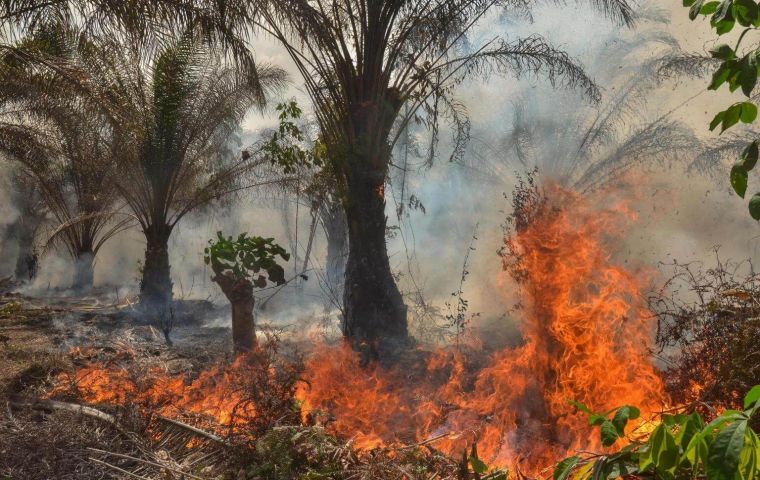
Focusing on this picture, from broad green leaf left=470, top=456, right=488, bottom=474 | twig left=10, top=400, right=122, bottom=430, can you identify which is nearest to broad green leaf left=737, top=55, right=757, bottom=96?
broad green leaf left=470, top=456, right=488, bottom=474

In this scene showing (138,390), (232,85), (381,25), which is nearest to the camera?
(138,390)

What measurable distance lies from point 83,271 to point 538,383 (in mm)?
17579

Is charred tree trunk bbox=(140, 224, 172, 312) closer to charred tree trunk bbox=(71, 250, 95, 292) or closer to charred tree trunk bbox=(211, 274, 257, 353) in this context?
charred tree trunk bbox=(71, 250, 95, 292)

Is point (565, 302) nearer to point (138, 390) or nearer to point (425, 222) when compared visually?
point (138, 390)

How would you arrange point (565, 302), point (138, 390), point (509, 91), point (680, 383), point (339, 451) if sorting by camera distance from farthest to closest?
1. point (509, 91)
2. point (565, 302)
3. point (138, 390)
4. point (680, 383)
5. point (339, 451)

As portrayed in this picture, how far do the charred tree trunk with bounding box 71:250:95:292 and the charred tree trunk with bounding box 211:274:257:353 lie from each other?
1244cm

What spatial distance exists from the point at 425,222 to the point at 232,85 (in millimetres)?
10872

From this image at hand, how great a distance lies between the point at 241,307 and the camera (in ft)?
28.8

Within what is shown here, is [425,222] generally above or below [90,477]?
above

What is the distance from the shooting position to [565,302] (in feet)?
16.6

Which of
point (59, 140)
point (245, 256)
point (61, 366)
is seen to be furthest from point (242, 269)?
point (59, 140)

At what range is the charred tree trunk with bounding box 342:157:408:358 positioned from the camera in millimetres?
9086

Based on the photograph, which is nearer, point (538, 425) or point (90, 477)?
point (90, 477)

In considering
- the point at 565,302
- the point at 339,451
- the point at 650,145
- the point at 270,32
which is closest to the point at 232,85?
the point at 270,32
